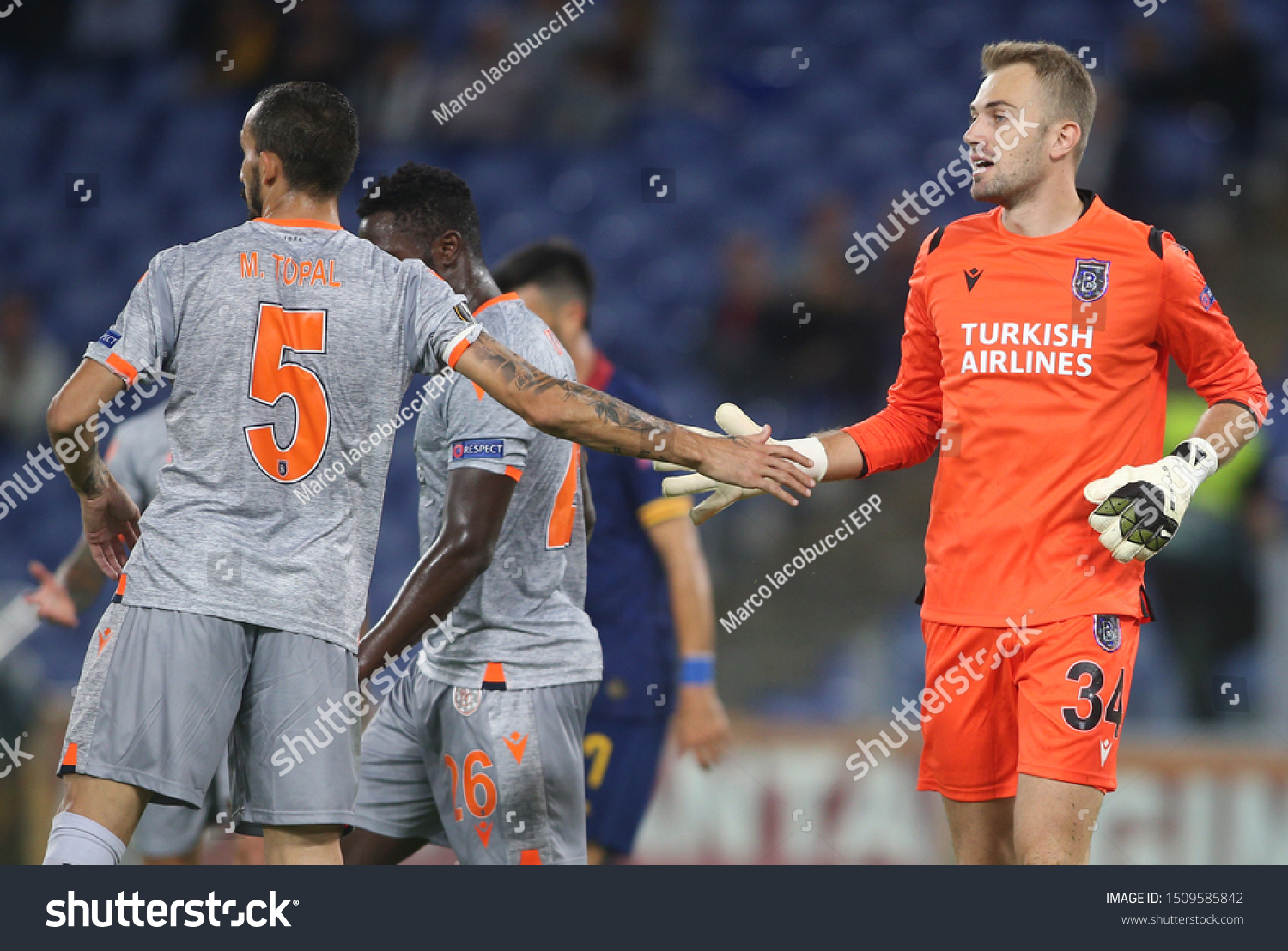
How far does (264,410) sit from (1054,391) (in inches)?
70.3

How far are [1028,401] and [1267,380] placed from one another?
4594mm

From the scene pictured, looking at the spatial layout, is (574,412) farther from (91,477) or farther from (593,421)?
(91,477)

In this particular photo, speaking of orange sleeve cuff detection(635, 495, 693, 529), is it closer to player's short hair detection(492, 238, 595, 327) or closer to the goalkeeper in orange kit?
player's short hair detection(492, 238, 595, 327)

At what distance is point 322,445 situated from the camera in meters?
3.05

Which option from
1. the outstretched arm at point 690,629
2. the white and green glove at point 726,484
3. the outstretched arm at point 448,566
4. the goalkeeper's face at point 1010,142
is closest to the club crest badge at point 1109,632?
the white and green glove at point 726,484

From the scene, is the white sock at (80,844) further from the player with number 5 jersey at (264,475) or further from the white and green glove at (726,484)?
the white and green glove at (726,484)

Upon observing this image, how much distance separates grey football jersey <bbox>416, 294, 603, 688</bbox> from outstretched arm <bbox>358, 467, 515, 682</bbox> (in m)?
0.09

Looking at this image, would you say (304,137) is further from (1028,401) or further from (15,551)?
(15,551)

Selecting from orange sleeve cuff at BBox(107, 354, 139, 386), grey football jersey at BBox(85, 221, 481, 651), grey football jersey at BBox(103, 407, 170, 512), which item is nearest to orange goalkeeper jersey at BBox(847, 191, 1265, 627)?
grey football jersey at BBox(85, 221, 481, 651)

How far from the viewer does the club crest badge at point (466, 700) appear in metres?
3.68

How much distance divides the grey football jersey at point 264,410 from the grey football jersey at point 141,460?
172 cm
